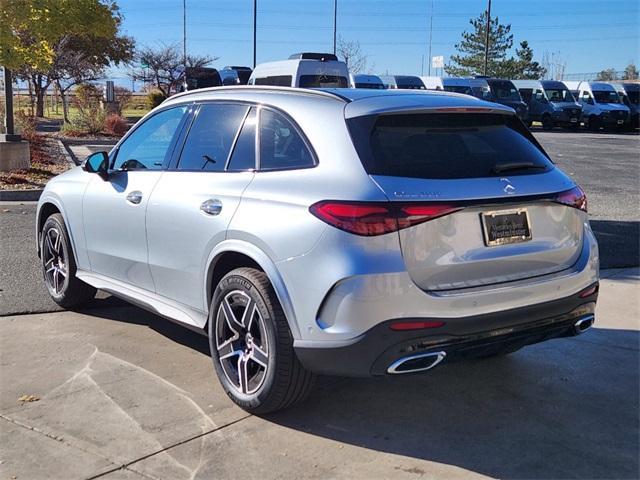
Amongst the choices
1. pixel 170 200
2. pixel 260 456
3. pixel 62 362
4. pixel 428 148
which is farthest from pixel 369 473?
pixel 62 362

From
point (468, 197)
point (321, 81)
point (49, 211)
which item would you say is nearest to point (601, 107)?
point (321, 81)

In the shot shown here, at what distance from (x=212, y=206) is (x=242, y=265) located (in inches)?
15.2

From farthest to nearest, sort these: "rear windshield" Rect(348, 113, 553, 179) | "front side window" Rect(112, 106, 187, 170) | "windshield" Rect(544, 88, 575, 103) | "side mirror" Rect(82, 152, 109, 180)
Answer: "windshield" Rect(544, 88, 575, 103)
"side mirror" Rect(82, 152, 109, 180)
"front side window" Rect(112, 106, 187, 170)
"rear windshield" Rect(348, 113, 553, 179)

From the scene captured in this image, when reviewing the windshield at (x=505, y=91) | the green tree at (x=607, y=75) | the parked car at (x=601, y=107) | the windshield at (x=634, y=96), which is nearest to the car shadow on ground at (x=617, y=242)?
the windshield at (x=505, y=91)

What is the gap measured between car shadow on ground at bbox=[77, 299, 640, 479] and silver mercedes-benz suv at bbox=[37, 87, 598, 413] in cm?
42

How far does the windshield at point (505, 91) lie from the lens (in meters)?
35.2

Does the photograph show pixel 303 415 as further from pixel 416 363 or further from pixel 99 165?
pixel 99 165

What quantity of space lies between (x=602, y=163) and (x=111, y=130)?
1504 cm

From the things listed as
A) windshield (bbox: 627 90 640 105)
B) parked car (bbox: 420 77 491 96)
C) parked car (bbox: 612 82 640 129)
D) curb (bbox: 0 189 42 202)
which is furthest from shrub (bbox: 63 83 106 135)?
windshield (bbox: 627 90 640 105)

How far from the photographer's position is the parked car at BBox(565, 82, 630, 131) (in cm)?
3575

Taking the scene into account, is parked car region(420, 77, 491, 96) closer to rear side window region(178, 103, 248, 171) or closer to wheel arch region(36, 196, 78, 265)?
wheel arch region(36, 196, 78, 265)

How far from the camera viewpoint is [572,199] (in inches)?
152

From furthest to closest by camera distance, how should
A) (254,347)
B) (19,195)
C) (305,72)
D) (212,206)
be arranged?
(305,72) < (19,195) < (212,206) < (254,347)

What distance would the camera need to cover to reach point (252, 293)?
12.1 ft
